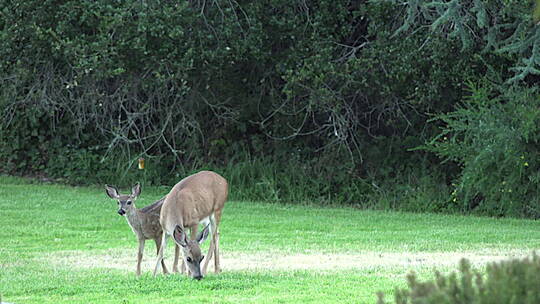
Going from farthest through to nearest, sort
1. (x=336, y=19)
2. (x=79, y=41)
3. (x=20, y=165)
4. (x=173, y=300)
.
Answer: (x=20, y=165)
(x=336, y=19)
(x=79, y=41)
(x=173, y=300)

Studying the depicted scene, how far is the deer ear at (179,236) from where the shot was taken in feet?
33.3

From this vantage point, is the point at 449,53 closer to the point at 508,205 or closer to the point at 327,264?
the point at 508,205

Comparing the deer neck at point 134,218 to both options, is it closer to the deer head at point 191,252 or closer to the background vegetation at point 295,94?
the deer head at point 191,252

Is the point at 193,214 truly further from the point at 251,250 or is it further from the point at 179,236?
the point at 251,250

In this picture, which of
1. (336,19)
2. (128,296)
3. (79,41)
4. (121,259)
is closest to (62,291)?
(128,296)

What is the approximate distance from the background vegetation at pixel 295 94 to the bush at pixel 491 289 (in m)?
11.4

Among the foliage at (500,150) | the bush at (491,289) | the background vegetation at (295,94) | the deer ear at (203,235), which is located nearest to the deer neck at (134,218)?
the deer ear at (203,235)

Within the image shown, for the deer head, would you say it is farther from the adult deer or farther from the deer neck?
the deer neck

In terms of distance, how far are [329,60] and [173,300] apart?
1090 centimetres

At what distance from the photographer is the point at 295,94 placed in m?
19.9

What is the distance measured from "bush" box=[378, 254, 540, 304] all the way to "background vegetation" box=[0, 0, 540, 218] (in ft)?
37.3

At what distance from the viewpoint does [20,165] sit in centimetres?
2395

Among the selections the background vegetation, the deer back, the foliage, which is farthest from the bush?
the foliage

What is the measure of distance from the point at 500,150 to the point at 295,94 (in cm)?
424
